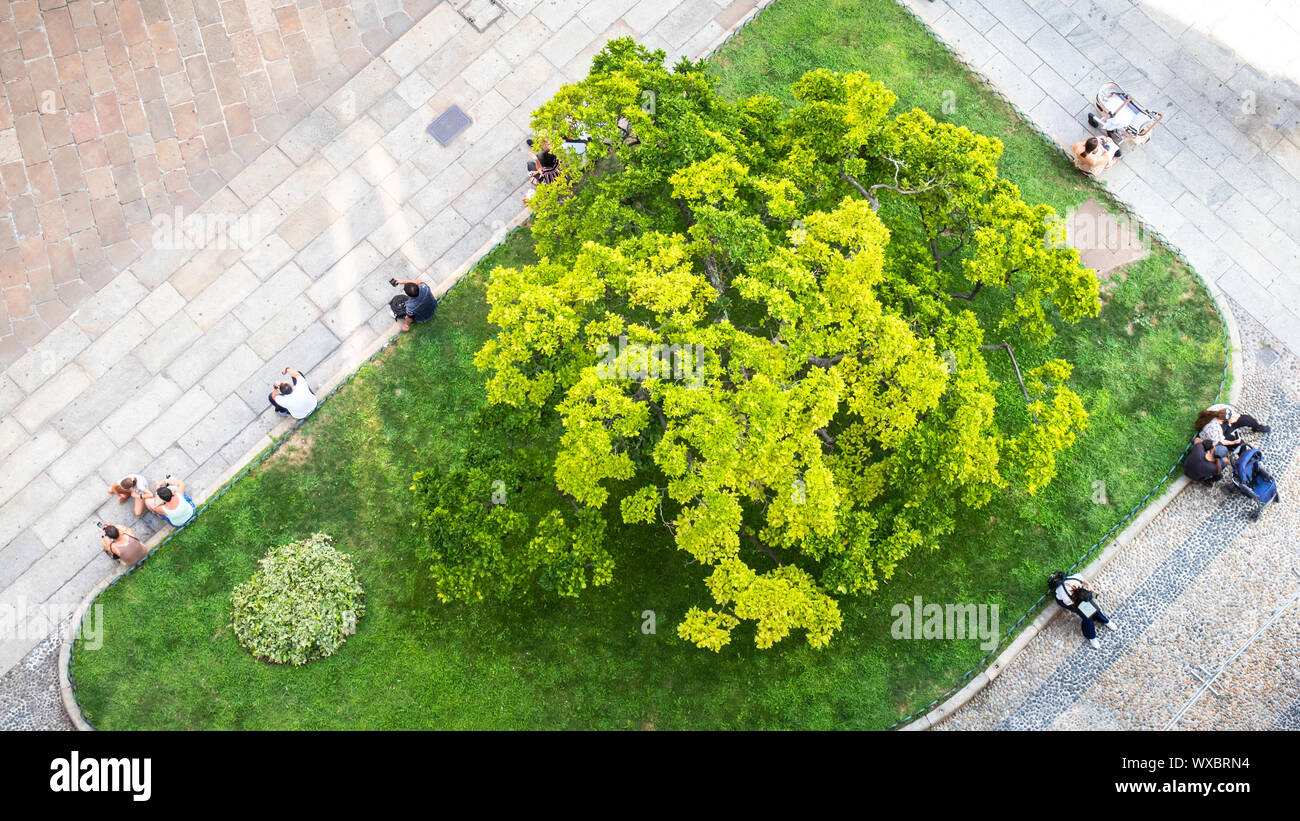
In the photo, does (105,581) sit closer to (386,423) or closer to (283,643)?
(283,643)

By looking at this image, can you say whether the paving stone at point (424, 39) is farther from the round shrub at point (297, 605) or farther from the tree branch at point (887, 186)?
the round shrub at point (297, 605)

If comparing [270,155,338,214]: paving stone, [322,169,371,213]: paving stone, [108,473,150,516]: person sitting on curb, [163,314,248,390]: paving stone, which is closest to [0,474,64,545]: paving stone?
[108,473,150,516]: person sitting on curb

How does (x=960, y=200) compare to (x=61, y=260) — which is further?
(x=61, y=260)

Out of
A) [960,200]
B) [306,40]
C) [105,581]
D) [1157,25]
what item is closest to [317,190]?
[306,40]

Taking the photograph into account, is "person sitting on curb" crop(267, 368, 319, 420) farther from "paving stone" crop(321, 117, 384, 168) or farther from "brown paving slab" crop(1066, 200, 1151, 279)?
"brown paving slab" crop(1066, 200, 1151, 279)

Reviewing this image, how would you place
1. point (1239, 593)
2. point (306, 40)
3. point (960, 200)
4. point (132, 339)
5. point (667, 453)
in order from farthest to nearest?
point (306, 40), point (132, 339), point (1239, 593), point (960, 200), point (667, 453)

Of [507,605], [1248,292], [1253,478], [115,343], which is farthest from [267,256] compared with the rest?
[1248,292]

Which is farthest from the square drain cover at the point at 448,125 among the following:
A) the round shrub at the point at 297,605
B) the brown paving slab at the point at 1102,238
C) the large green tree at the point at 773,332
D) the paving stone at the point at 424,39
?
the brown paving slab at the point at 1102,238

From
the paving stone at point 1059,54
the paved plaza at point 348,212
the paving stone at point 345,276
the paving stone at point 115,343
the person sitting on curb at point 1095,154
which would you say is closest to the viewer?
the paved plaza at point 348,212
